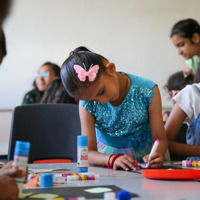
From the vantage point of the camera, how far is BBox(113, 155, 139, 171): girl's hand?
1175mm

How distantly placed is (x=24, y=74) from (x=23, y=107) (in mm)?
2141

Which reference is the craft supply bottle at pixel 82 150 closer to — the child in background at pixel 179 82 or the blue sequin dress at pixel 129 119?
the blue sequin dress at pixel 129 119

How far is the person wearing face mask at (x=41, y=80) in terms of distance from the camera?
3.77m

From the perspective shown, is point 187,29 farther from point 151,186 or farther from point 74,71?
point 151,186

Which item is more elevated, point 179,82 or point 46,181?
point 179,82

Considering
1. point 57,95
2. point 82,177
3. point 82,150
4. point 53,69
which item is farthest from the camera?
point 53,69

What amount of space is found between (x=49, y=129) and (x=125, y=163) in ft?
2.53

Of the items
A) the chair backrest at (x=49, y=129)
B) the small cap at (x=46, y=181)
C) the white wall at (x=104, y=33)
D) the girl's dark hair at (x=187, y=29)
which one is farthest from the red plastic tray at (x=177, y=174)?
the white wall at (x=104, y=33)

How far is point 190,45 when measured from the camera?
2979 mm

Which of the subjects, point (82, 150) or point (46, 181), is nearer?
point (46, 181)

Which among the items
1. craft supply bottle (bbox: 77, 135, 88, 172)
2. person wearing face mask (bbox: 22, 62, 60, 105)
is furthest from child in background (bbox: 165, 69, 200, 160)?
person wearing face mask (bbox: 22, 62, 60, 105)

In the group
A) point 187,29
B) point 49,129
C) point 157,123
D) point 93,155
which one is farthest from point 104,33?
point 93,155

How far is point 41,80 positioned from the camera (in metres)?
3.79

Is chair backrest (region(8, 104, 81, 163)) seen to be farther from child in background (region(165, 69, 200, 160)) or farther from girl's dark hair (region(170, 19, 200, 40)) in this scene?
girl's dark hair (region(170, 19, 200, 40))
